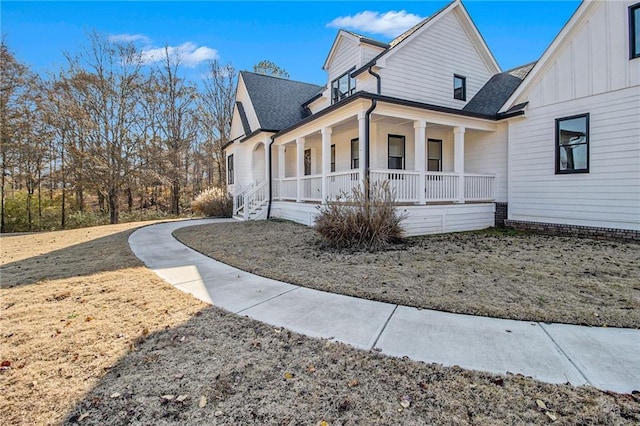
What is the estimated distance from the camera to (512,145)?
35.9 ft

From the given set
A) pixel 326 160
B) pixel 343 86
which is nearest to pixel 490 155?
pixel 326 160

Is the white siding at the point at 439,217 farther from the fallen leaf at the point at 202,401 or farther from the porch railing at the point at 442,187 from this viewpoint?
the fallen leaf at the point at 202,401

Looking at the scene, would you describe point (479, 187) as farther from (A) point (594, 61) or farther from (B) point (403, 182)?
(A) point (594, 61)

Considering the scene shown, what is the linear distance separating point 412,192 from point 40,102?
19.8 meters

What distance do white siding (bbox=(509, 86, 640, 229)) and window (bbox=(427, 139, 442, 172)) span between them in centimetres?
259

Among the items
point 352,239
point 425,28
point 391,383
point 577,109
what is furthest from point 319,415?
point 425,28

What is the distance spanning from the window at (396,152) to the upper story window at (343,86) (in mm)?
2586

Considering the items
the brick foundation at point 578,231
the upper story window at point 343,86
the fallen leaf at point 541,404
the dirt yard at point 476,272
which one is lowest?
the fallen leaf at point 541,404

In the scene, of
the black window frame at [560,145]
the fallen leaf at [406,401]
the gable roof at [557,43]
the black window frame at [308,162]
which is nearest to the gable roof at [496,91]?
the gable roof at [557,43]

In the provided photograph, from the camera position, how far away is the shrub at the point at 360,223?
7.55m

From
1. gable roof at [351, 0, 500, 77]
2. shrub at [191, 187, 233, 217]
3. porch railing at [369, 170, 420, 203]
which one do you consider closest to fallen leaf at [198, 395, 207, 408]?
porch railing at [369, 170, 420, 203]

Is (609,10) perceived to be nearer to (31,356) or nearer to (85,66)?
(31,356)

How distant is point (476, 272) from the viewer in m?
5.50

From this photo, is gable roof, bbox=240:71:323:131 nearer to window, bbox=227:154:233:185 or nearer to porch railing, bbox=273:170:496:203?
window, bbox=227:154:233:185
